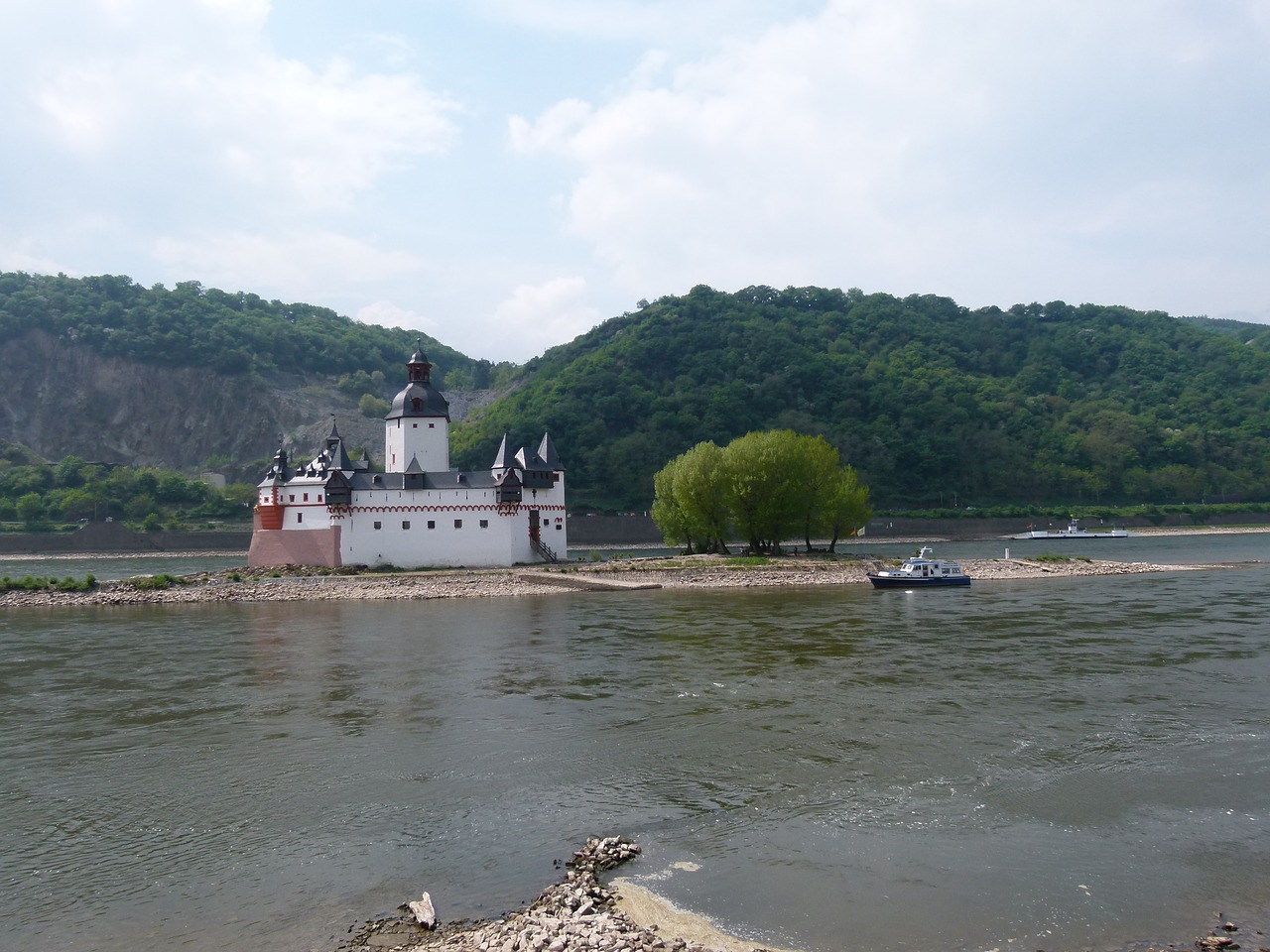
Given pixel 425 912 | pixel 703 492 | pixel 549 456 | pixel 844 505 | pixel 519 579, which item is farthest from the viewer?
pixel 844 505

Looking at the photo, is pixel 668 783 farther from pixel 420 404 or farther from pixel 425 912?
pixel 420 404

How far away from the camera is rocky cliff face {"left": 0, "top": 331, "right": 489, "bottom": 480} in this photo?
132 metres

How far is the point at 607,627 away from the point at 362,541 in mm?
25532

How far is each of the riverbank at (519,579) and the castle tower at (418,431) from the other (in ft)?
25.7

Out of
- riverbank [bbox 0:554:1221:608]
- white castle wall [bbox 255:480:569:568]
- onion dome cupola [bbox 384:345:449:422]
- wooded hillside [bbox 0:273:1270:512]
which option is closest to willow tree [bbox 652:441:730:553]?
riverbank [bbox 0:554:1221:608]

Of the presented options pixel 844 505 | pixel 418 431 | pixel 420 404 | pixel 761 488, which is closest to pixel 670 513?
pixel 761 488

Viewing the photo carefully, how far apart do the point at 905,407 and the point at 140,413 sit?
108827mm

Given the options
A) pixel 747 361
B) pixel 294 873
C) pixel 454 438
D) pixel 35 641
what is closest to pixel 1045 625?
pixel 294 873

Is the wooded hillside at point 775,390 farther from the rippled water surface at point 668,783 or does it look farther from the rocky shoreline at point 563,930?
the rocky shoreline at point 563,930

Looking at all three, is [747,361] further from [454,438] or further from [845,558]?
[845,558]

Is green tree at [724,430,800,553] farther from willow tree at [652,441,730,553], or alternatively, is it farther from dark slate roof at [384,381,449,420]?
dark slate roof at [384,381,449,420]

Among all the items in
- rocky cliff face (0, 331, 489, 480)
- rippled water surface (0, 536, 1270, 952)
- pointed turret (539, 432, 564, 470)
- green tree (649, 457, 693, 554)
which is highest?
→ rocky cliff face (0, 331, 489, 480)

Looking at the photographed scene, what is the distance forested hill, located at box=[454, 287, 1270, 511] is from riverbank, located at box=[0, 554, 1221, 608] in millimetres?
49217

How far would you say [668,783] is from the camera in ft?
46.1
